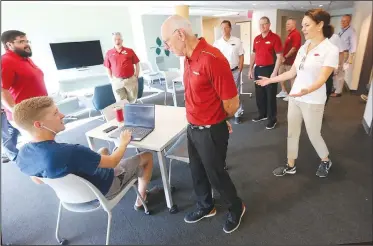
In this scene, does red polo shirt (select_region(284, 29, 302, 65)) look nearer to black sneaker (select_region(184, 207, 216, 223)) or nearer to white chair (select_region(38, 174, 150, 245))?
black sneaker (select_region(184, 207, 216, 223))

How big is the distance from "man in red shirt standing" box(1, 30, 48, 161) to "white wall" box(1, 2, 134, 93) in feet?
4.15

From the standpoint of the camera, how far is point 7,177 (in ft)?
7.89

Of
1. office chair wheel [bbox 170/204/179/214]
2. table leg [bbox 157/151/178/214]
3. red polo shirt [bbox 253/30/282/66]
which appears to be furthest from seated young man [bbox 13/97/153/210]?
red polo shirt [bbox 253/30/282/66]

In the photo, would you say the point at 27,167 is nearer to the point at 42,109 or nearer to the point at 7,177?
the point at 42,109

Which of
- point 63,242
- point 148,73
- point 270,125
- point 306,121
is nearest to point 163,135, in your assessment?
point 63,242

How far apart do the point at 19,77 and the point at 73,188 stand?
1.54 m

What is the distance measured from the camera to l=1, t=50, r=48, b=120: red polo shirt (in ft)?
6.48

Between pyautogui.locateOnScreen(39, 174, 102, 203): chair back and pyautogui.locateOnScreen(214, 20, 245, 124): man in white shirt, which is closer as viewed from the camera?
pyautogui.locateOnScreen(39, 174, 102, 203): chair back

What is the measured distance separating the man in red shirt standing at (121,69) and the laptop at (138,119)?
1949 millimetres

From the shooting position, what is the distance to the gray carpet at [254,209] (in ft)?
4.69

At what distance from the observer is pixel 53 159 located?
1.03 m

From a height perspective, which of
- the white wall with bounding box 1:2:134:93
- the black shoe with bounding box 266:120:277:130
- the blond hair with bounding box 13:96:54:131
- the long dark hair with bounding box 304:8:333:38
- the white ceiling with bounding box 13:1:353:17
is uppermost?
the white ceiling with bounding box 13:1:353:17

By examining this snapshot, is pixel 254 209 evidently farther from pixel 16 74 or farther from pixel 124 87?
pixel 124 87

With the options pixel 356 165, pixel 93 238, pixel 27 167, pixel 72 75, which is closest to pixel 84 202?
pixel 93 238
